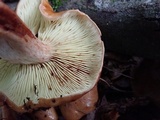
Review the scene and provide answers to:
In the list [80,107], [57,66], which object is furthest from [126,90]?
[57,66]

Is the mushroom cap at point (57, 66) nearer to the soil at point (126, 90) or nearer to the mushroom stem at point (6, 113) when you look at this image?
the mushroom stem at point (6, 113)

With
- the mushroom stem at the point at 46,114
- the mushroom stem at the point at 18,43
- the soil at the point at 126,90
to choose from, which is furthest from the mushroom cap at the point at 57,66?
the soil at the point at 126,90

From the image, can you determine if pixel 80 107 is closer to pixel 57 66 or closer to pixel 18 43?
pixel 57 66

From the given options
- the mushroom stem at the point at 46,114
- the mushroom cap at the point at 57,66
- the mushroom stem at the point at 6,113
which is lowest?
the mushroom stem at the point at 6,113

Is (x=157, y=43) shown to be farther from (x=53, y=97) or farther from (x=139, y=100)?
(x=53, y=97)

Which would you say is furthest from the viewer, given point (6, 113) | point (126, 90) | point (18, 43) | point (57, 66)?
point (126, 90)

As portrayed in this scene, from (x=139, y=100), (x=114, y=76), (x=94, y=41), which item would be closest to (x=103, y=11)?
(x=94, y=41)
